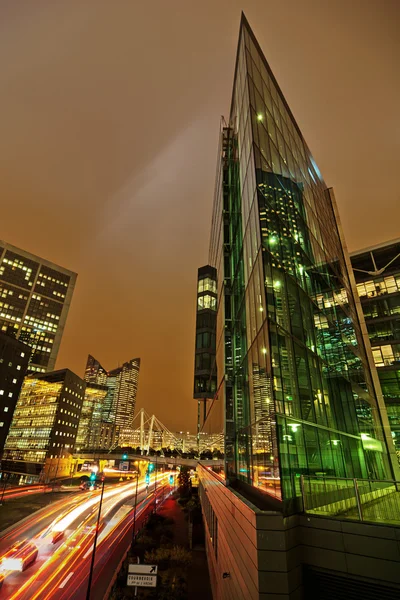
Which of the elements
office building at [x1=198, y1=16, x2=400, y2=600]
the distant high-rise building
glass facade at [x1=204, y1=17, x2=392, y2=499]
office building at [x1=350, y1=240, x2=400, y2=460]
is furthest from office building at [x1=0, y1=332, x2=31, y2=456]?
office building at [x1=350, y1=240, x2=400, y2=460]

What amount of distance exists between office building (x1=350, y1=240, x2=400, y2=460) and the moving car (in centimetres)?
4092

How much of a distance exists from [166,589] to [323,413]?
780 inches

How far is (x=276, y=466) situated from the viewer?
991 cm

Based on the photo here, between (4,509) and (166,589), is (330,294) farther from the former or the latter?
(4,509)

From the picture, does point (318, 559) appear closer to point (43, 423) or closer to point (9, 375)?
point (9, 375)

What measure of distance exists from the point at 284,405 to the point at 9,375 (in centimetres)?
11436

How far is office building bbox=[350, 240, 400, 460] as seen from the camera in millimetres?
39156

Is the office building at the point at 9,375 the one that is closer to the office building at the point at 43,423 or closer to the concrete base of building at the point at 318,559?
the office building at the point at 43,423

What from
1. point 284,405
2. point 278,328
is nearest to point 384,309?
point 278,328

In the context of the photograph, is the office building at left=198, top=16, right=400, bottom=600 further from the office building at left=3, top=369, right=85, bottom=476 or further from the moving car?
the office building at left=3, top=369, right=85, bottom=476

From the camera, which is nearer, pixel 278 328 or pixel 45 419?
pixel 278 328

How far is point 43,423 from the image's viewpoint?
122 m

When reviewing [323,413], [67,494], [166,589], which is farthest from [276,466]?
[67,494]

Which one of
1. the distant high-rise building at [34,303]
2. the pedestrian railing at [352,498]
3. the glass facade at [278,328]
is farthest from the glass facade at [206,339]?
the distant high-rise building at [34,303]
